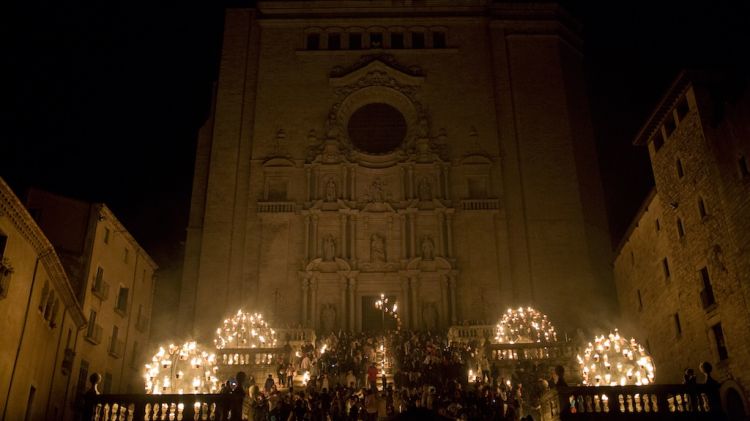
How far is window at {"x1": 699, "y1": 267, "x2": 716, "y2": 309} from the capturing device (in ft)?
81.8

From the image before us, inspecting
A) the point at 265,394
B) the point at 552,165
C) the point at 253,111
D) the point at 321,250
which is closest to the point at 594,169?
the point at 552,165

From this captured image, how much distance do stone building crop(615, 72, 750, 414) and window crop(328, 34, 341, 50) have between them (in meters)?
23.0

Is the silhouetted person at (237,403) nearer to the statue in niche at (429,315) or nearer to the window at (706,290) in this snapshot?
the window at (706,290)

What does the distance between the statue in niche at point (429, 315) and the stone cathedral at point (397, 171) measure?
0.06 meters

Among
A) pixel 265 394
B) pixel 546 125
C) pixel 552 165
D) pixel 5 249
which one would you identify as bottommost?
pixel 265 394

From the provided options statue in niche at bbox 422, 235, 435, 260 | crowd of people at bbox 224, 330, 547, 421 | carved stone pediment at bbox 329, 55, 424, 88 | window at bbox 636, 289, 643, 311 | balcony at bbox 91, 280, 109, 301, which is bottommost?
crowd of people at bbox 224, 330, 547, 421

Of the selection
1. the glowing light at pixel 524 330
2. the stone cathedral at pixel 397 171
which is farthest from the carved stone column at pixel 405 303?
the glowing light at pixel 524 330

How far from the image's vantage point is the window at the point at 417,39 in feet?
155

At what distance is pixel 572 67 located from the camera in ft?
155

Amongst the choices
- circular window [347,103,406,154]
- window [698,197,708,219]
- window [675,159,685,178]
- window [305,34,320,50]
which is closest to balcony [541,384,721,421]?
window [698,197,708,219]

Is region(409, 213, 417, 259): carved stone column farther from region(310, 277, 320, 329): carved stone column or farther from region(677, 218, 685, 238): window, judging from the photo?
region(677, 218, 685, 238): window

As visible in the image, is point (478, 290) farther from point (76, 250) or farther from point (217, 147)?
point (76, 250)

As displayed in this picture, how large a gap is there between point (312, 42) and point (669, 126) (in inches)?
1030

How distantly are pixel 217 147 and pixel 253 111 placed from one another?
3.48m
